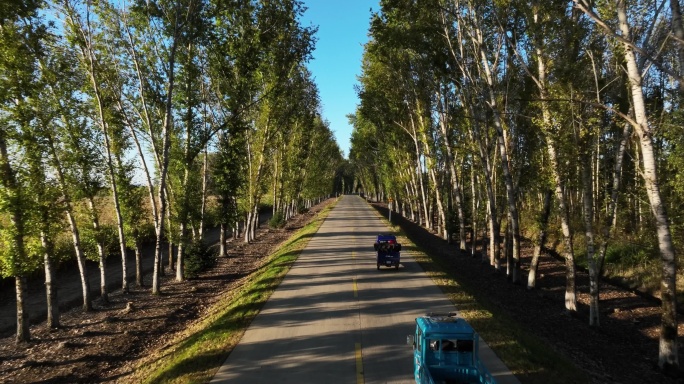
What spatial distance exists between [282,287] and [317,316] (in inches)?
153

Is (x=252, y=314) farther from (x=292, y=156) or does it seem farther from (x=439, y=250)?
(x=292, y=156)

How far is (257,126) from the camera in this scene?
34281 mm

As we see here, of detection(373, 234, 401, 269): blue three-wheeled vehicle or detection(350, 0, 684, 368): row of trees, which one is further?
A: detection(373, 234, 401, 269): blue three-wheeled vehicle

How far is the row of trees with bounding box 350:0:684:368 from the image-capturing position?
1107 centimetres

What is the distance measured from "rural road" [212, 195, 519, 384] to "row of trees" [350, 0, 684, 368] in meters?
6.40

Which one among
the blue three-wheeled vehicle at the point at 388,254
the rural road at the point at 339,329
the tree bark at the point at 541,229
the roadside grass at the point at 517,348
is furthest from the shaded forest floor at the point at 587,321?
the rural road at the point at 339,329

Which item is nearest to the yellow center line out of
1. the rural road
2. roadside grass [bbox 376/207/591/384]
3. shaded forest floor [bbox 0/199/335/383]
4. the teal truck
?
the rural road

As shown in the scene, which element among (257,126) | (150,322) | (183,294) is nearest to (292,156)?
(257,126)

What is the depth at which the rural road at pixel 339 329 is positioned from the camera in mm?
8812

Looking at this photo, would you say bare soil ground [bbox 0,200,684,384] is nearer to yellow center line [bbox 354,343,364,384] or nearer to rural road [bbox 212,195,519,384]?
rural road [bbox 212,195,519,384]

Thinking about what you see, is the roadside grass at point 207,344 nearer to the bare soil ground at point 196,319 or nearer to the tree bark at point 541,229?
the bare soil ground at point 196,319

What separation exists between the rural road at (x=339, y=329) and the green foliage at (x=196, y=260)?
5.87 meters

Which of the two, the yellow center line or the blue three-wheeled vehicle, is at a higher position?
the blue three-wheeled vehicle

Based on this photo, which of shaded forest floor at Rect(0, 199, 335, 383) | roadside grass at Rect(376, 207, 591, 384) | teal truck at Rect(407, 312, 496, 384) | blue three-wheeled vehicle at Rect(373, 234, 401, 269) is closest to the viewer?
teal truck at Rect(407, 312, 496, 384)
